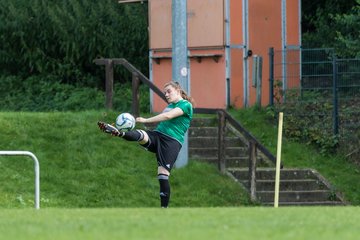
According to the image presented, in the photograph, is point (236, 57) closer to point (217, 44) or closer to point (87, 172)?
point (217, 44)

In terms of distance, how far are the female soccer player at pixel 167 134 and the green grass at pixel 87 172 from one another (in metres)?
3.11

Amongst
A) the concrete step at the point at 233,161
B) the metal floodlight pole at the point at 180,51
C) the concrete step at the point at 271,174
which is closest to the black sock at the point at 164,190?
the metal floodlight pole at the point at 180,51

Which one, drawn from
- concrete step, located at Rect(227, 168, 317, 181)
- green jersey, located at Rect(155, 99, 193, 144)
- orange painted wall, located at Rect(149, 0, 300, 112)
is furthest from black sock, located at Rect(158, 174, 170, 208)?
orange painted wall, located at Rect(149, 0, 300, 112)

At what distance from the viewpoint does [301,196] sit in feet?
71.1

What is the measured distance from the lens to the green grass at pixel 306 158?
22.2m

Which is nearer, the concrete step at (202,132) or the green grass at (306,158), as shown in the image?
the green grass at (306,158)

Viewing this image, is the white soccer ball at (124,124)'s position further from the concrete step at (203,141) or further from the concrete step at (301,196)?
the concrete step at (203,141)

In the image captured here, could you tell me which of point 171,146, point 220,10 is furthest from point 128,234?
point 220,10

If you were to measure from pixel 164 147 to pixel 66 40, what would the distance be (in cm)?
1611

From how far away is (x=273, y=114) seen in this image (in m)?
24.7

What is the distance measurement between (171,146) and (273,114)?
324 inches

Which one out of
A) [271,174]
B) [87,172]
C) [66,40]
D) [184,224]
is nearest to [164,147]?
[87,172]

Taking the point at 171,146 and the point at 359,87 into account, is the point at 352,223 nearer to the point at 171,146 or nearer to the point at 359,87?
the point at 171,146

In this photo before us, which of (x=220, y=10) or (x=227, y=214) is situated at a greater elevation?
(x=220, y=10)
